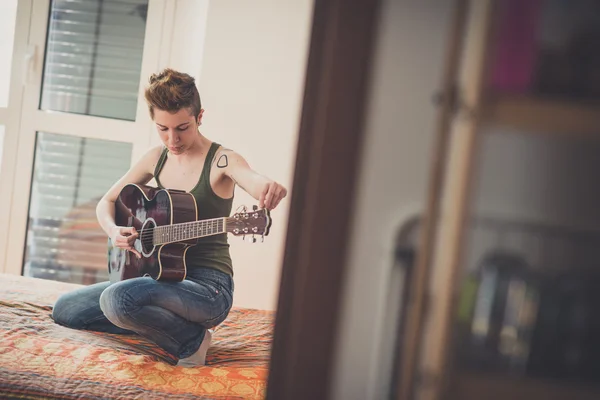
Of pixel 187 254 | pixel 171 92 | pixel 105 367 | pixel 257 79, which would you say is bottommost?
pixel 105 367

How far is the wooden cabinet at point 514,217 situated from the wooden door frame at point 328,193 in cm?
9

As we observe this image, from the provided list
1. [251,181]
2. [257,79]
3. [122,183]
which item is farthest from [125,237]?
[257,79]

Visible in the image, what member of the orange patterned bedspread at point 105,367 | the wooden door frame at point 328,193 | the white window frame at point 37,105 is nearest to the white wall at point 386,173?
the wooden door frame at point 328,193

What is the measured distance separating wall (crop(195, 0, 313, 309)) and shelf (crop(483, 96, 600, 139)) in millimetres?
2282

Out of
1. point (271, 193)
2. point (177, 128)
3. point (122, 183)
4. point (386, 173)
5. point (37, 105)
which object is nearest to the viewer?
point (386, 173)

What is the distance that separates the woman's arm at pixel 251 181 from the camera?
1746 millimetres

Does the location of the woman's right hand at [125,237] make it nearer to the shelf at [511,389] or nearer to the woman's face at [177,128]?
the woman's face at [177,128]

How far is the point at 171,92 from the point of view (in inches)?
74.1

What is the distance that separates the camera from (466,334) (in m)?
0.74

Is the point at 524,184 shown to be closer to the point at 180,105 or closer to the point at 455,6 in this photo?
the point at 455,6

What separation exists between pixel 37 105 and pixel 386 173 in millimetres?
2833

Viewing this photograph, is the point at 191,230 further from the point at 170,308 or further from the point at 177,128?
the point at 177,128

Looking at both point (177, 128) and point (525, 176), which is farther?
point (177, 128)

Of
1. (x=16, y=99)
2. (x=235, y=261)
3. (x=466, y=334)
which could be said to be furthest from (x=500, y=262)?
(x=16, y=99)
